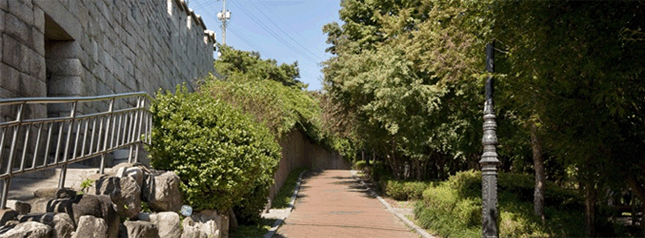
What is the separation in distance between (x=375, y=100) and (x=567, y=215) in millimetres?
8883

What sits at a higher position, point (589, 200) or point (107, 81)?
point (107, 81)

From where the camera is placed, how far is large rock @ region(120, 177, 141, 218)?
254 inches

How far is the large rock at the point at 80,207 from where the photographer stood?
519 cm

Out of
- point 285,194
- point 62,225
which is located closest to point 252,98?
point 285,194

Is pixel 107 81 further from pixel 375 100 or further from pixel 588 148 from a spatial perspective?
pixel 375 100

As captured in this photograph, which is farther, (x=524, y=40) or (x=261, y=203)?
(x=261, y=203)

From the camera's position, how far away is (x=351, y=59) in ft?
67.6

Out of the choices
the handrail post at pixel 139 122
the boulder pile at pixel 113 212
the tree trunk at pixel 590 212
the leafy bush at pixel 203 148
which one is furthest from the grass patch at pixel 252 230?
the tree trunk at pixel 590 212

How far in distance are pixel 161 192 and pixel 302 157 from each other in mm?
32517

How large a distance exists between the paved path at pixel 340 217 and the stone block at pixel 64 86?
6.02 metres

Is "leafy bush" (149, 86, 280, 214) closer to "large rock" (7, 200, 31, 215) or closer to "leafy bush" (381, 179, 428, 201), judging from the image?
"large rock" (7, 200, 31, 215)

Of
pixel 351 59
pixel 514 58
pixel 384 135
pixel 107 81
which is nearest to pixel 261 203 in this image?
pixel 107 81

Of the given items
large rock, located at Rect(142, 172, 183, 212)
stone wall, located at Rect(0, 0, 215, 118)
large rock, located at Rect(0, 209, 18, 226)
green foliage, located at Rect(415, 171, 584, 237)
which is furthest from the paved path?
large rock, located at Rect(0, 209, 18, 226)

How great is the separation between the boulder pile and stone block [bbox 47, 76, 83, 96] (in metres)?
2.24
